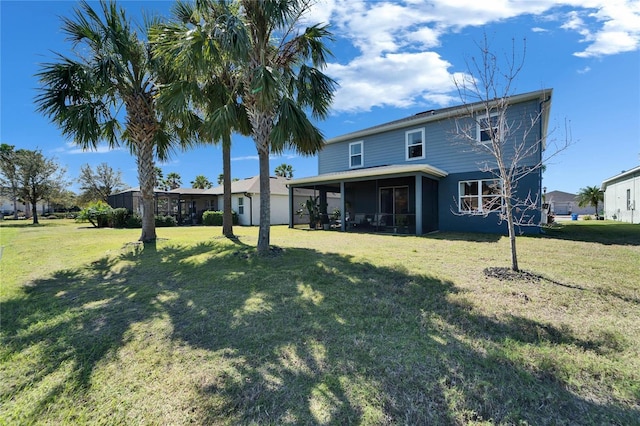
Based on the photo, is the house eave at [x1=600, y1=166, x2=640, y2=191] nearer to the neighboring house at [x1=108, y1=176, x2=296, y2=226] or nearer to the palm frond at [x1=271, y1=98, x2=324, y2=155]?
the palm frond at [x1=271, y1=98, x2=324, y2=155]

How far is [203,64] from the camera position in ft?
23.7

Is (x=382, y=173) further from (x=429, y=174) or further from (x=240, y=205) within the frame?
(x=240, y=205)

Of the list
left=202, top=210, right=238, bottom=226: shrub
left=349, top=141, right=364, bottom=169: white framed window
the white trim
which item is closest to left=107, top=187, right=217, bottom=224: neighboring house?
left=202, top=210, right=238, bottom=226: shrub

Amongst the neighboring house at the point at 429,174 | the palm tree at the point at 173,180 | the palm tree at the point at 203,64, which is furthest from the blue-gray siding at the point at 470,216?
the palm tree at the point at 173,180

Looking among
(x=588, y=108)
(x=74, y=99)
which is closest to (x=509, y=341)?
(x=588, y=108)

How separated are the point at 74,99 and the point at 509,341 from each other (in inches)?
514

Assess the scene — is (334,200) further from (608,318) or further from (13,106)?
(608,318)

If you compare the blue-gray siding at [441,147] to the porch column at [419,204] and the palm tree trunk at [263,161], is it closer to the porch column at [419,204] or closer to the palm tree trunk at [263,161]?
the porch column at [419,204]

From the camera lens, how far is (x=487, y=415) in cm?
223

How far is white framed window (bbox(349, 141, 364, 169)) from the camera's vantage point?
54.7 ft

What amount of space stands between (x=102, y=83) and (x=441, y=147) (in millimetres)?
13454

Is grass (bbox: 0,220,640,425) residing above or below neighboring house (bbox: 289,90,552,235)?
below

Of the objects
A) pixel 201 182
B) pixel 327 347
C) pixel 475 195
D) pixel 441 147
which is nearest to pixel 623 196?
pixel 475 195

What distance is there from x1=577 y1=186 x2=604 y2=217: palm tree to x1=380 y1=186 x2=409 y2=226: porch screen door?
1175 inches
